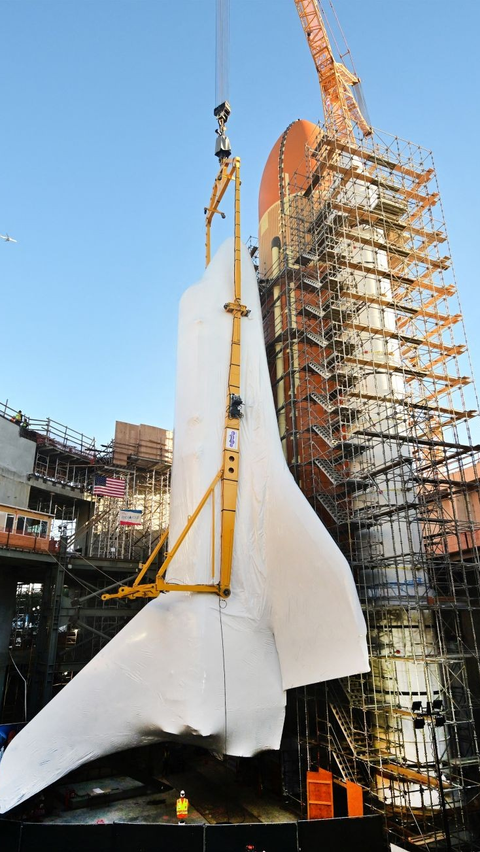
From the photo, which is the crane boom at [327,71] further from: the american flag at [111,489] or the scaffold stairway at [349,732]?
the scaffold stairway at [349,732]

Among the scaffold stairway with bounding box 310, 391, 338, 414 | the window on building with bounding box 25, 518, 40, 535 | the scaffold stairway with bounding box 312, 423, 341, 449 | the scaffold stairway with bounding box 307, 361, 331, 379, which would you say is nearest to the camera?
the scaffold stairway with bounding box 312, 423, 341, 449

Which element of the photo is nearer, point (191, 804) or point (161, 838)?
point (161, 838)

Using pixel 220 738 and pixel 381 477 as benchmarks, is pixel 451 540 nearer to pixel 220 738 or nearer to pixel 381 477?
pixel 381 477

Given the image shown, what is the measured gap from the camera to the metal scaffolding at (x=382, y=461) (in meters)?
15.9

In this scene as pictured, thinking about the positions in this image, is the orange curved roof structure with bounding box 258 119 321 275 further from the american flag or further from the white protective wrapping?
the white protective wrapping

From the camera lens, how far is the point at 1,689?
68.9ft

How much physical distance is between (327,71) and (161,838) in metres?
36.1

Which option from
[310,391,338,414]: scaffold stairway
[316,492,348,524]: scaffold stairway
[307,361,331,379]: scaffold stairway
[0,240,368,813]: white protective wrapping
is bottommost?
[0,240,368,813]: white protective wrapping

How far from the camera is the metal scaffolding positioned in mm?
15875

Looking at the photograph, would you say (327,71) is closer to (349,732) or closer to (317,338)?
(317,338)

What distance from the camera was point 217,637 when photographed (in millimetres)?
12617

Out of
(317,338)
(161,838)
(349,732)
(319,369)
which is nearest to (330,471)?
(319,369)

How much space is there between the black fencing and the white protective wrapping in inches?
39.3

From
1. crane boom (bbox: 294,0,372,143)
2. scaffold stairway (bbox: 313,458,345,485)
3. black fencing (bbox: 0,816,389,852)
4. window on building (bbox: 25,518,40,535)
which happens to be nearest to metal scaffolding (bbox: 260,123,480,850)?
scaffold stairway (bbox: 313,458,345,485)
